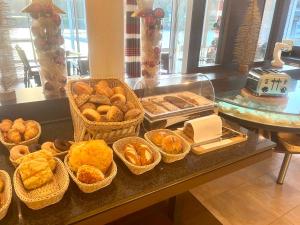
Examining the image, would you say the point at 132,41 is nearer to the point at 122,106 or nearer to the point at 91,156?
the point at 122,106

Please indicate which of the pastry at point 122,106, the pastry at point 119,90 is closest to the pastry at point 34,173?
the pastry at point 122,106

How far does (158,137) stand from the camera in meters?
0.94

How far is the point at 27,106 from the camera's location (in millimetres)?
1065

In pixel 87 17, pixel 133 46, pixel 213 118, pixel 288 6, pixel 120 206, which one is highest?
pixel 288 6

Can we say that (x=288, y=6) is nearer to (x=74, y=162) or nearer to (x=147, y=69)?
(x=147, y=69)

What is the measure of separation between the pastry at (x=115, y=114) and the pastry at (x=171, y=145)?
18 cm

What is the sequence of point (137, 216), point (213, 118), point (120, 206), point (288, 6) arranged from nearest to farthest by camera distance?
point (120, 206), point (213, 118), point (137, 216), point (288, 6)

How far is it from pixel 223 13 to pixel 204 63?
0.46m

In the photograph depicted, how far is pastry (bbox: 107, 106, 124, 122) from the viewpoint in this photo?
2.81 feet

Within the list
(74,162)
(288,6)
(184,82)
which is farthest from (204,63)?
(74,162)

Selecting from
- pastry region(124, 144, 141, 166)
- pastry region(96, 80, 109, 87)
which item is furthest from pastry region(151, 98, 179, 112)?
pastry region(124, 144, 141, 166)

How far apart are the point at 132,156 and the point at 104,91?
344 millimetres

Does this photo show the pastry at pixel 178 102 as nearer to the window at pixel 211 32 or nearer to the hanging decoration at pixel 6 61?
the hanging decoration at pixel 6 61

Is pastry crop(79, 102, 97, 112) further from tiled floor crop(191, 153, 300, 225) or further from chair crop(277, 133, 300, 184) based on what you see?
chair crop(277, 133, 300, 184)
